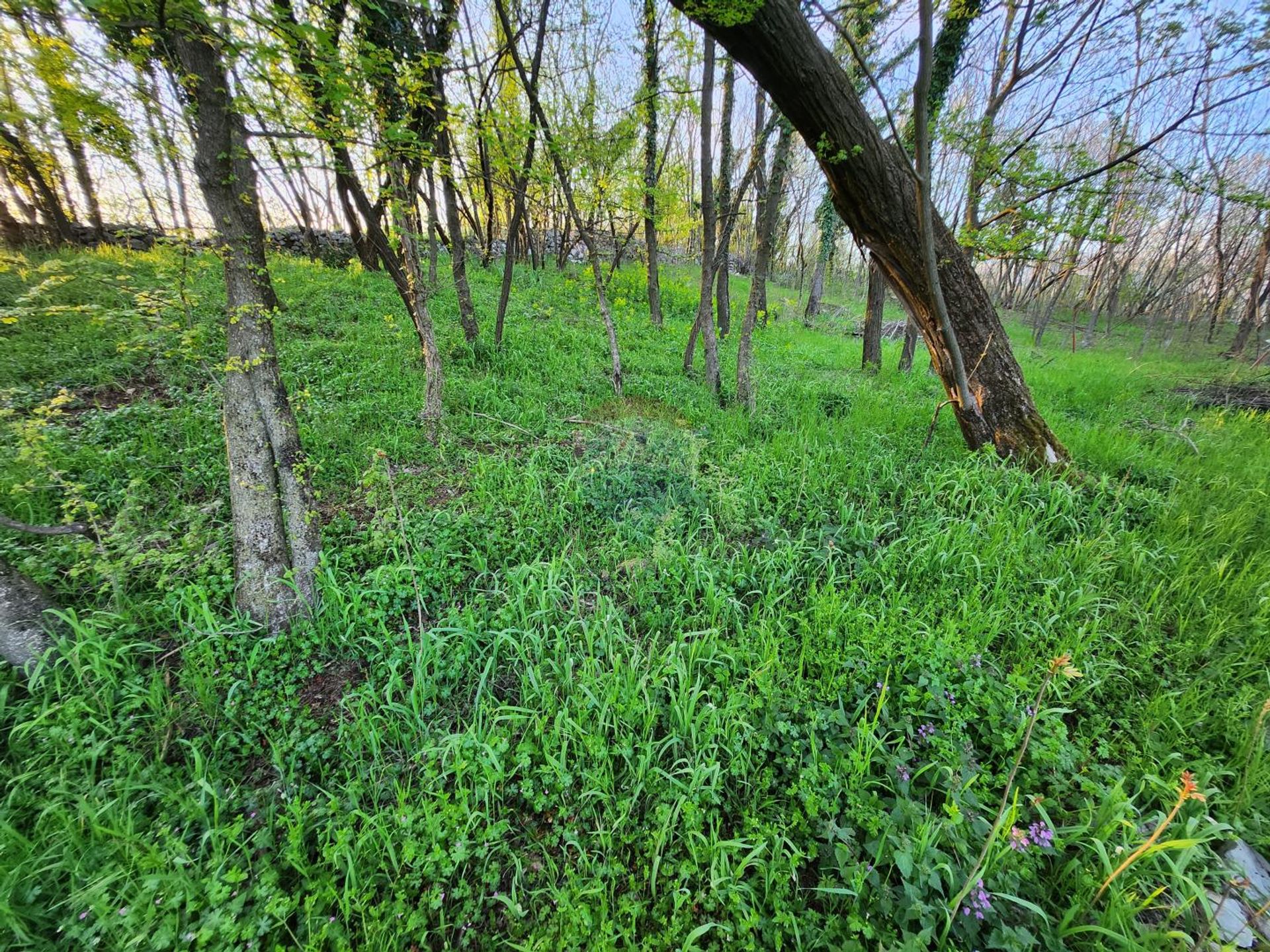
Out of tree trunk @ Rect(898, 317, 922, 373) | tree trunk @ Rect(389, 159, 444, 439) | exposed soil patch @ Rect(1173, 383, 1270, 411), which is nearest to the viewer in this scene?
tree trunk @ Rect(389, 159, 444, 439)

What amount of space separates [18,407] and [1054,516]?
26.4ft

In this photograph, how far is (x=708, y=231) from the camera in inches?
241

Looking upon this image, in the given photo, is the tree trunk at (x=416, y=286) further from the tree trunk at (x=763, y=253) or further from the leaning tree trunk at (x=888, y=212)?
the tree trunk at (x=763, y=253)

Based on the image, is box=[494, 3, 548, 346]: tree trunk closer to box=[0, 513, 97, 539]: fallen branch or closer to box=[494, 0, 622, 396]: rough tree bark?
box=[494, 0, 622, 396]: rough tree bark

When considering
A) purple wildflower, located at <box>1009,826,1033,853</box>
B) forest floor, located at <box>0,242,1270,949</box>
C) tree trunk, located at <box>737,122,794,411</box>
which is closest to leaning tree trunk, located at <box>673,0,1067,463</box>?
forest floor, located at <box>0,242,1270,949</box>

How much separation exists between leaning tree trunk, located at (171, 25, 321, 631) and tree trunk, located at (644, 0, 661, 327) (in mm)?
4018

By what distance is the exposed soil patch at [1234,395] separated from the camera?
570 centimetres

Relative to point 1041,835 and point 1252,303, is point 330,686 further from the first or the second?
point 1252,303

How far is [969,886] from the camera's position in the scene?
1323 mm

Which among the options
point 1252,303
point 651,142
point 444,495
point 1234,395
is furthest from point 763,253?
point 1252,303

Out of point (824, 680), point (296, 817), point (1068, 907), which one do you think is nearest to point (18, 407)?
point (296, 817)

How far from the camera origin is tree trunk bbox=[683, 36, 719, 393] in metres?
5.77

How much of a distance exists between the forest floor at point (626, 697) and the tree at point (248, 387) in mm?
182

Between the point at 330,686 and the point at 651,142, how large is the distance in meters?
9.55
